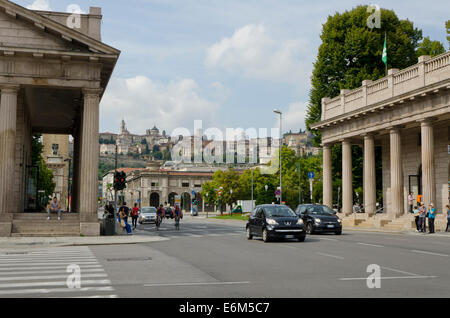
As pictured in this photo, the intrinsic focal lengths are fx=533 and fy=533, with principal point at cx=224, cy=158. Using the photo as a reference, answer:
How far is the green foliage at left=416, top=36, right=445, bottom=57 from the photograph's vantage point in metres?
49.8

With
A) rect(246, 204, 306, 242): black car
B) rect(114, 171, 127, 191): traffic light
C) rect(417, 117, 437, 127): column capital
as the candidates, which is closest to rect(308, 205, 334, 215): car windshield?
rect(246, 204, 306, 242): black car

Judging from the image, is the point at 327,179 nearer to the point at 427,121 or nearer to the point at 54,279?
the point at 427,121

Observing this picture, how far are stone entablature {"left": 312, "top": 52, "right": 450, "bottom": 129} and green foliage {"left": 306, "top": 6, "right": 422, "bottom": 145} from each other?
3.09 m

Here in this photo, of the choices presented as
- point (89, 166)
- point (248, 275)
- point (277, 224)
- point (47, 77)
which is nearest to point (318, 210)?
point (277, 224)

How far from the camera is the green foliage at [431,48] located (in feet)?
163

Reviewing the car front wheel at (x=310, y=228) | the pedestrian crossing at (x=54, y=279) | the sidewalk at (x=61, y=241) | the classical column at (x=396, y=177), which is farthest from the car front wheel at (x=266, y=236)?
the classical column at (x=396, y=177)

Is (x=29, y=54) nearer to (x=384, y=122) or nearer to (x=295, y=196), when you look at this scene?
(x=384, y=122)

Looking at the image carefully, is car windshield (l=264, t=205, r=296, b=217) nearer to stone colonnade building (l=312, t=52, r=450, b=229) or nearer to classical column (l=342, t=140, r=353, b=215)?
stone colonnade building (l=312, t=52, r=450, b=229)

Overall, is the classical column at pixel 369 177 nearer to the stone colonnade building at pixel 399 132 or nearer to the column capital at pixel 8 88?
the stone colonnade building at pixel 399 132

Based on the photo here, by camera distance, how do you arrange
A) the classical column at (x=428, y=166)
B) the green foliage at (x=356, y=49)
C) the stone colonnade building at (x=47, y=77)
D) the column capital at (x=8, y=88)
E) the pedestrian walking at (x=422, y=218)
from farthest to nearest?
the green foliage at (x=356, y=49) → the classical column at (x=428, y=166) → the pedestrian walking at (x=422, y=218) → the column capital at (x=8, y=88) → the stone colonnade building at (x=47, y=77)

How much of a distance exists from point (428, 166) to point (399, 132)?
4.76 metres
